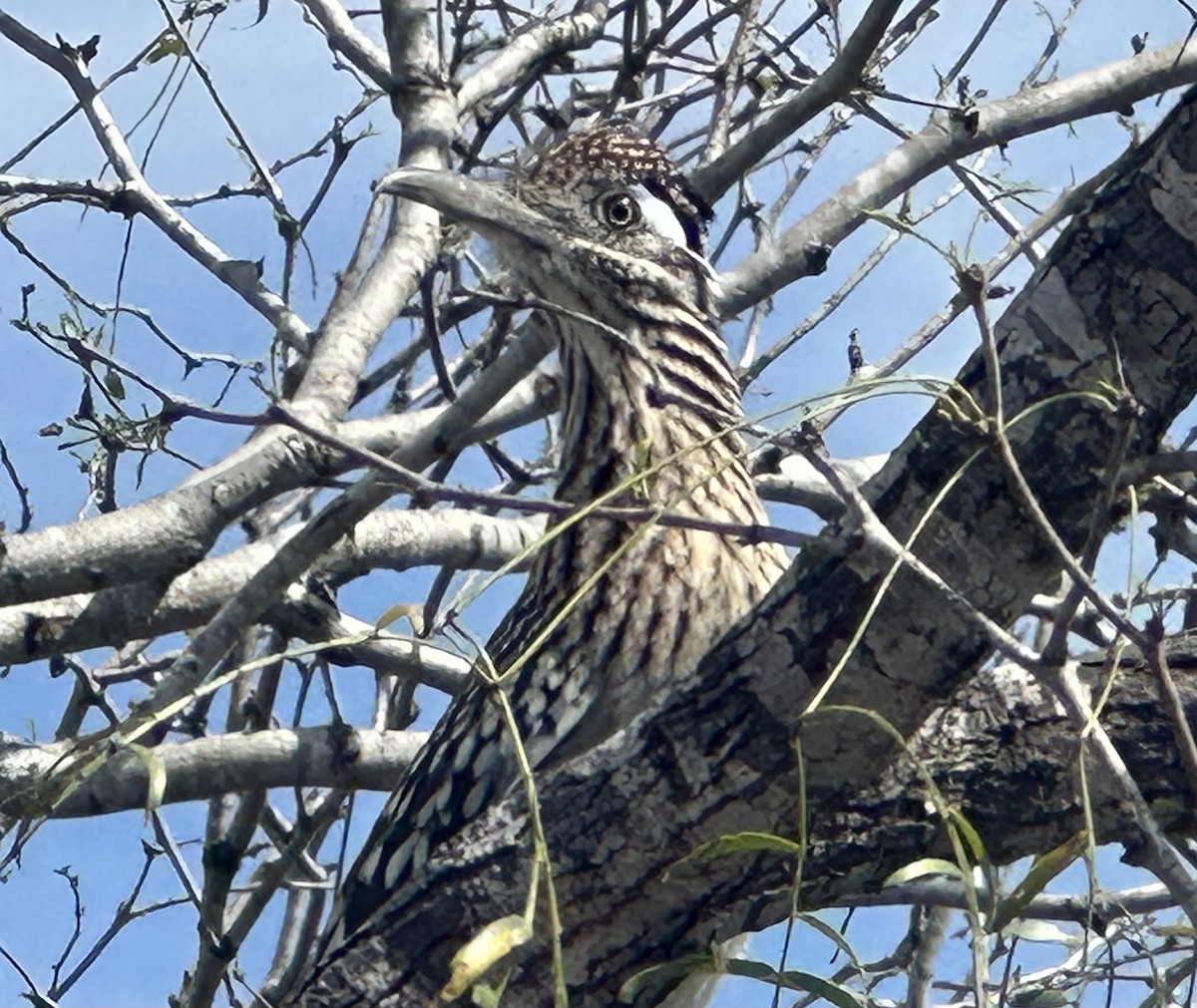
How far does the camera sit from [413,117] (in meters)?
4.41

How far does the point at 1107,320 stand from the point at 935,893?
3.31 ft

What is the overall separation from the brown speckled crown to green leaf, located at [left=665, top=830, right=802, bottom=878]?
206cm

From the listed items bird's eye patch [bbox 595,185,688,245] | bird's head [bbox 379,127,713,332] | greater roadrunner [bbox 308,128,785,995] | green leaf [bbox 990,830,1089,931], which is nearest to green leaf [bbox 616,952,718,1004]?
green leaf [bbox 990,830,1089,931]

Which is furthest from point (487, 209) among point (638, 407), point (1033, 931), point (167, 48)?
point (1033, 931)

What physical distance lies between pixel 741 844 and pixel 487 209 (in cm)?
201

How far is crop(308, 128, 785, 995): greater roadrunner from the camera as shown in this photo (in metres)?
3.09

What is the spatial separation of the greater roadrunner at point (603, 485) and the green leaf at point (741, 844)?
118 cm

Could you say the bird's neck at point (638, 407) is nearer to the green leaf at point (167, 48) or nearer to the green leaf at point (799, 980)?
the green leaf at point (167, 48)

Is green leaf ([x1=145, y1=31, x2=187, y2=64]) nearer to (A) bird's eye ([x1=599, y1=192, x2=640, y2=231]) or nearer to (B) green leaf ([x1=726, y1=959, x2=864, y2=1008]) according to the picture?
(A) bird's eye ([x1=599, y1=192, x2=640, y2=231])

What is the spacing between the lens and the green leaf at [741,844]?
176cm

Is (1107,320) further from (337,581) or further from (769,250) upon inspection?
(337,581)

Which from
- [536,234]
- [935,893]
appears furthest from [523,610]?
[935,893]

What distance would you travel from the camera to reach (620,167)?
364 centimetres

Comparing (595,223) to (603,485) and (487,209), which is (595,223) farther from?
(603,485)
